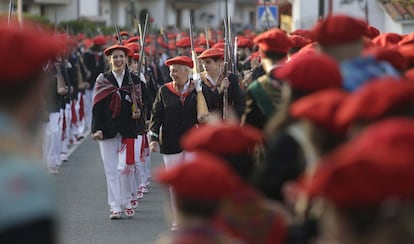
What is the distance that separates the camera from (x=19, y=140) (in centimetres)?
498

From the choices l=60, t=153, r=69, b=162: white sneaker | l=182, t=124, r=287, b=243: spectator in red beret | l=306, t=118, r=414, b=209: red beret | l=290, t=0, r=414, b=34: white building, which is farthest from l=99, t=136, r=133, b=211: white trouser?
l=290, t=0, r=414, b=34: white building

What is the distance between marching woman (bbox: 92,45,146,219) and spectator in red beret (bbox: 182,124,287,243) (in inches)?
333

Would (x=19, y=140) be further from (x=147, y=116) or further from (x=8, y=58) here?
(x=147, y=116)

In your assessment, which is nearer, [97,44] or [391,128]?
[391,128]

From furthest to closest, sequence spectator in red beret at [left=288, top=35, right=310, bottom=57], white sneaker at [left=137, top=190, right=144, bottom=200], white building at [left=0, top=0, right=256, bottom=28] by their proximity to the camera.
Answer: white building at [left=0, top=0, right=256, bottom=28], white sneaker at [left=137, top=190, right=144, bottom=200], spectator in red beret at [left=288, top=35, right=310, bottom=57]

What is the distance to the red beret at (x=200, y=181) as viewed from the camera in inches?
205

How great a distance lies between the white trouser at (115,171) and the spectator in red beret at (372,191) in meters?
10.3

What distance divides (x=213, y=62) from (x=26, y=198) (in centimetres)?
1063

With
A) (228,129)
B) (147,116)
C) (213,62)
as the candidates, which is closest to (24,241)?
(228,129)

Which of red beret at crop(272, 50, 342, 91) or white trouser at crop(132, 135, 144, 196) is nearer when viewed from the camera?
red beret at crop(272, 50, 342, 91)

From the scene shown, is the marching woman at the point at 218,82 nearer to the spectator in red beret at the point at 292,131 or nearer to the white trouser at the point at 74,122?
the spectator in red beret at the point at 292,131

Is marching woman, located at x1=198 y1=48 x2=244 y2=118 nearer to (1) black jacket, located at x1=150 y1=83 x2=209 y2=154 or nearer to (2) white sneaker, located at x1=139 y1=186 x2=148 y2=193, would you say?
(1) black jacket, located at x1=150 y1=83 x2=209 y2=154

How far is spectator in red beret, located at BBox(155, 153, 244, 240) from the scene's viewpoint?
17.0ft

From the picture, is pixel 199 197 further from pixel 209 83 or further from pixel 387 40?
pixel 209 83
